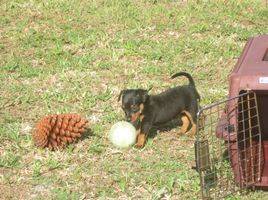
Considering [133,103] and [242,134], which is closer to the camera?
[242,134]

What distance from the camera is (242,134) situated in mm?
5633

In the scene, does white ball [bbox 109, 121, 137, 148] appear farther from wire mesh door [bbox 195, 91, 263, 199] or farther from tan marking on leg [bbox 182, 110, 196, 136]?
wire mesh door [bbox 195, 91, 263, 199]

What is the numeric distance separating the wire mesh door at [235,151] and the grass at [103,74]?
0.15 meters

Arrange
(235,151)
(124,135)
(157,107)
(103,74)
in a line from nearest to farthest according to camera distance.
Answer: (235,151) → (124,135) → (157,107) → (103,74)

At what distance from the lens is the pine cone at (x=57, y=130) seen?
629 cm

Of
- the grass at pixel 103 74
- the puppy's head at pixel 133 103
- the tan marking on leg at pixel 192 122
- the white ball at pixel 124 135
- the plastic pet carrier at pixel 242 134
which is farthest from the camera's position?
the tan marking on leg at pixel 192 122

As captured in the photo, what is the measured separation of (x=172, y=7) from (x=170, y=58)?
221cm

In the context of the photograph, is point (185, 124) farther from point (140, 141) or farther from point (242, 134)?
point (242, 134)

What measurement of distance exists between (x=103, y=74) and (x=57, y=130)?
7.35 ft

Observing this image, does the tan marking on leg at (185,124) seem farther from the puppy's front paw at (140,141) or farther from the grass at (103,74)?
the puppy's front paw at (140,141)

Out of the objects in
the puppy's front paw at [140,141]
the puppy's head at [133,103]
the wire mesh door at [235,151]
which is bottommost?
the wire mesh door at [235,151]

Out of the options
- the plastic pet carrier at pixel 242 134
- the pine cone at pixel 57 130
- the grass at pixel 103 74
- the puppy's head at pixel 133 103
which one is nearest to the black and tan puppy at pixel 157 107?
the puppy's head at pixel 133 103

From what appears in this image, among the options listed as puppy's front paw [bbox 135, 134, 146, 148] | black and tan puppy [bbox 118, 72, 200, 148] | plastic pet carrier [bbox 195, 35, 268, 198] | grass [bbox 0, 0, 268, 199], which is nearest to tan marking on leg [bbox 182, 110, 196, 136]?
black and tan puppy [bbox 118, 72, 200, 148]

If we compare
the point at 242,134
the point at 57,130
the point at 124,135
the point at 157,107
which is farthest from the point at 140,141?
the point at 242,134
